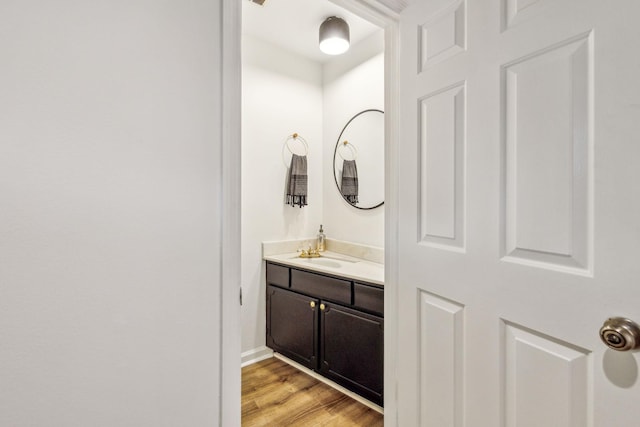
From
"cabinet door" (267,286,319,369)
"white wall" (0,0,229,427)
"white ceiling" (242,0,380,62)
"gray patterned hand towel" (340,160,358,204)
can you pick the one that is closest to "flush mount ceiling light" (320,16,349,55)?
"white ceiling" (242,0,380,62)

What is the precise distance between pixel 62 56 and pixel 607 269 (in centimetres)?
131

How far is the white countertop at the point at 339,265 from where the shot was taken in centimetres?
189

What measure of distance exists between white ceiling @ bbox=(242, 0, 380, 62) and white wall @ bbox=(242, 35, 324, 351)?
10 cm

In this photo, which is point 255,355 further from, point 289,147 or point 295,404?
point 289,147

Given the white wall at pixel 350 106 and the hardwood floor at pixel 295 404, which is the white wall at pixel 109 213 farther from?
the white wall at pixel 350 106

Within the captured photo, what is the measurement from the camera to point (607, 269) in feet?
2.26

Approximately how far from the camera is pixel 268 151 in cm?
255

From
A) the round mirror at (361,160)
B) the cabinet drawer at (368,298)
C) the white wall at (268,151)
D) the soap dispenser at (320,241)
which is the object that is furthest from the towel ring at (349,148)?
the cabinet drawer at (368,298)

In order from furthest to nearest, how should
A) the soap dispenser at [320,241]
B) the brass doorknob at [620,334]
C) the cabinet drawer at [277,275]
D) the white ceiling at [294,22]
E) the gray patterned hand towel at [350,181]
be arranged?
the soap dispenser at [320,241], the gray patterned hand towel at [350,181], the cabinet drawer at [277,275], the white ceiling at [294,22], the brass doorknob at [620,334]

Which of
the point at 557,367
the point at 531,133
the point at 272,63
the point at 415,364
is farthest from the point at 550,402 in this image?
the point at 272,63

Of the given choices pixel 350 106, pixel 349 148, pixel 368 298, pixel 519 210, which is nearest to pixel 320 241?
pixel 349 148

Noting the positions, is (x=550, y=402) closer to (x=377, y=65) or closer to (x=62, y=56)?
(x=62, y=56)

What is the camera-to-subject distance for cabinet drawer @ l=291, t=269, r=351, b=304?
194 centimetres

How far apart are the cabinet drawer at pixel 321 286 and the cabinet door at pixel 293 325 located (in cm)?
7
